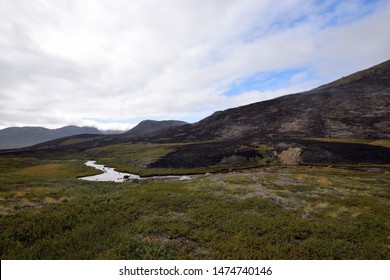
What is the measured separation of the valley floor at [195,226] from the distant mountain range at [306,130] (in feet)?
175

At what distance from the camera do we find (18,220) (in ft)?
58.3

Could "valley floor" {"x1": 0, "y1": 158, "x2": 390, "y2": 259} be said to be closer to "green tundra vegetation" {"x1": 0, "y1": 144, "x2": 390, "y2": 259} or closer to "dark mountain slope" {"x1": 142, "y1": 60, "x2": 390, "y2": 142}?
"green tundra vegetation" {"x1": 0, "y1": 144, "x2": 390, "y2": 259}

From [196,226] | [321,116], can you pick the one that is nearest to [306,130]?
[321,116]

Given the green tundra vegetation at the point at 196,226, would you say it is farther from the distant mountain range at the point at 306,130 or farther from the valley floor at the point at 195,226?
the distant mountain range at the point at 306,130

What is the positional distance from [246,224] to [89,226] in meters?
12.5

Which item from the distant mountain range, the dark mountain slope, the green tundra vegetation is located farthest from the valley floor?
the dark mountain slope

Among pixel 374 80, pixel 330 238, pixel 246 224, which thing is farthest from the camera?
pixel 374 80

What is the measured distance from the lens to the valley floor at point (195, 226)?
13688mm

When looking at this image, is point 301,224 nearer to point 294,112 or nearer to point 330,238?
point 330,238

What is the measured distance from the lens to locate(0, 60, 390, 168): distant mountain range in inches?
3054

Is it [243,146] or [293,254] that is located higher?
[243,146]

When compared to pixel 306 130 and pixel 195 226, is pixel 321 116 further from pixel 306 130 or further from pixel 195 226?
pixel 195 226
